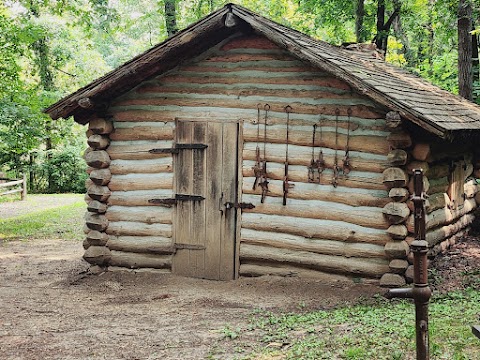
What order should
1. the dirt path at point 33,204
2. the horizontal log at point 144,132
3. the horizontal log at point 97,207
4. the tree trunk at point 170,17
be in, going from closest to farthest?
the horizontal log at point 144,132, the horizontal log at point 97,207, the tree trunk at point 170,17, the dirt path at point 33,204

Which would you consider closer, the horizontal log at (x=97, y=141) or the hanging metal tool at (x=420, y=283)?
the hanging metal tool at (x=420, y=283)

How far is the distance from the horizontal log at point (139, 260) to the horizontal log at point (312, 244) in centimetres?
145

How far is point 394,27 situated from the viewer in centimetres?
2330

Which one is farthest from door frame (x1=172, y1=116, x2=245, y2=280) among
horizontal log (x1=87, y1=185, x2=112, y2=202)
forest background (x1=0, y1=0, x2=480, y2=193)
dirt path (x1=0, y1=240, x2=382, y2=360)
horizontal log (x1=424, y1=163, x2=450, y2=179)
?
forest background (x1=0, y1=0, x2=480, y2=193)

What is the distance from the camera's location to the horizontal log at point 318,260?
876 cm

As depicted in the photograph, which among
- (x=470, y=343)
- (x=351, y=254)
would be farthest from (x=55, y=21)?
(x=470, y=343)

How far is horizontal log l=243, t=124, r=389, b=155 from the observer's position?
8.70m

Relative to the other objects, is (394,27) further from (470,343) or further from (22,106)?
(470,343)

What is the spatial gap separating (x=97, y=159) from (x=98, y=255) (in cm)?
162

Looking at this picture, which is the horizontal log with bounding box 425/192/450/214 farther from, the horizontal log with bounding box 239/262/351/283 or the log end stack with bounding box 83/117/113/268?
the log end stack with bounding box 83/117/113/268

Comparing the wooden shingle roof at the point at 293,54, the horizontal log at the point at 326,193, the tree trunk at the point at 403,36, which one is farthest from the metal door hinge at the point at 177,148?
the tree trunk at the point at 403,36

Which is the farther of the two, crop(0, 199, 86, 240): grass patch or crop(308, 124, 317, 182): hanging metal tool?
crop(0, 199, 86, 240): grass patch

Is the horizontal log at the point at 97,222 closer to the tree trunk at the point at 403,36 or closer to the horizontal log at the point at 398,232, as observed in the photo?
the horizontal log at the point at 398,232

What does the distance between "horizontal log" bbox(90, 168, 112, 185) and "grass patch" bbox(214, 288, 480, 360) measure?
382 cm
